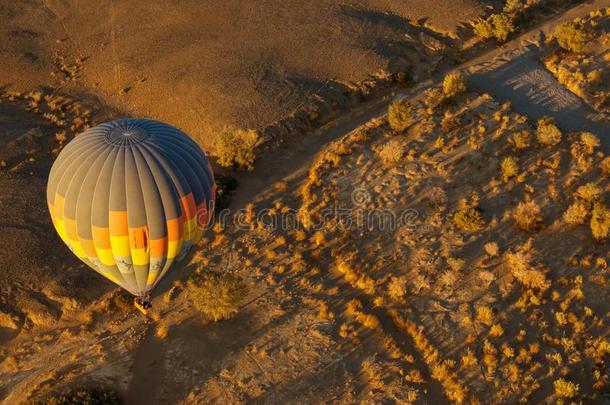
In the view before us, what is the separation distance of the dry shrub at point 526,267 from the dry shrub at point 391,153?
299 inches

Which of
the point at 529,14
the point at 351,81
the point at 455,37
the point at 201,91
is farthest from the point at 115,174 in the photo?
the point at 529,14

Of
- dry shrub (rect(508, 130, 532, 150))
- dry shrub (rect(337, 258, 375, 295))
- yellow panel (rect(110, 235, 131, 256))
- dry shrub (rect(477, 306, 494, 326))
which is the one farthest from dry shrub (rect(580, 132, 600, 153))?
yellow panel (rect(110, 235, 131, 256))

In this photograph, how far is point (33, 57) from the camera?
36094 mm

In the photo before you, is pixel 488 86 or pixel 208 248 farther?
pixel 488 86

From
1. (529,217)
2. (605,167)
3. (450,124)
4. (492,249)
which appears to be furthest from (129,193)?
(605,167)

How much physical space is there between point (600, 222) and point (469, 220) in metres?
5.85

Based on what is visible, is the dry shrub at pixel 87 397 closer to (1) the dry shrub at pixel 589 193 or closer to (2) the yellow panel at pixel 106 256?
(2) the yellow panel at pixel 106 256

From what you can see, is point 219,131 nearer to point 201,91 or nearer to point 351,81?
point 201,91

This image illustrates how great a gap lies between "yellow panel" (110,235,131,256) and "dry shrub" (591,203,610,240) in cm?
2022

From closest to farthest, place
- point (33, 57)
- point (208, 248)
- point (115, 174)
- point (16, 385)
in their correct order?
point (115, 174), point (16, 385), point (208, 248), point (33, 57)

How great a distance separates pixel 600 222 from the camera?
80.5ft

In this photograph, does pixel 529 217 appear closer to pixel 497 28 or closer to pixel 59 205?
pixel 497 28

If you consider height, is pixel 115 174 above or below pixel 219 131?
above

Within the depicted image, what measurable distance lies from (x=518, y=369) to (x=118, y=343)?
15.4 metres
